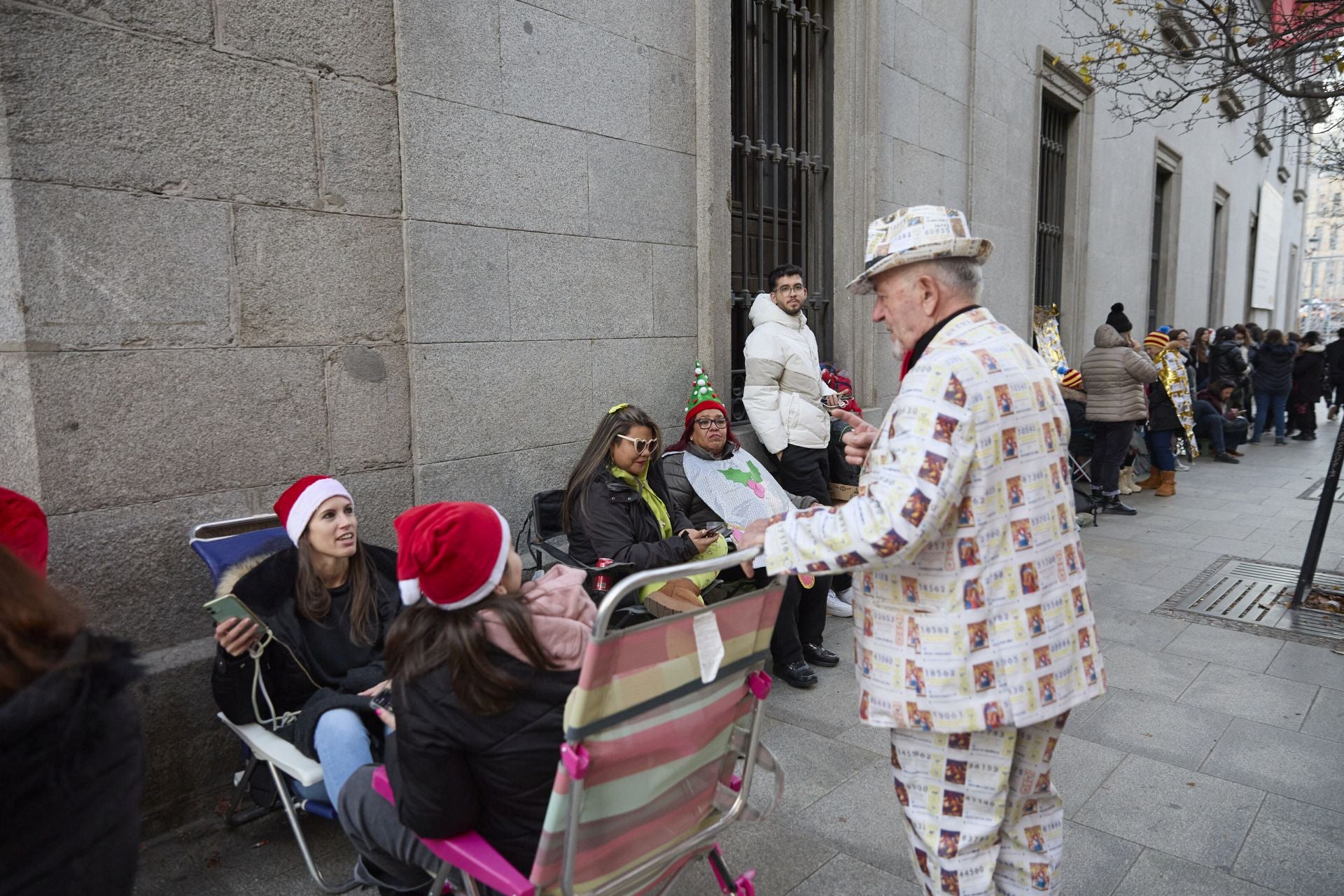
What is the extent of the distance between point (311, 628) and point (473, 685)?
1.39 metres

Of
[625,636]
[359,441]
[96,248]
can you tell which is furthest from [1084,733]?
[96,248]

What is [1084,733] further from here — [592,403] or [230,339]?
[230,339]

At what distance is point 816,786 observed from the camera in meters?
3.52

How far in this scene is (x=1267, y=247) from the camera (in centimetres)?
2345

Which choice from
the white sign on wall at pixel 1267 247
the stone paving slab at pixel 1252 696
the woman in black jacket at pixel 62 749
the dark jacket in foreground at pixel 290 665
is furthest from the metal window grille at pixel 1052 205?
the white sign on wall at pixel 1267 247

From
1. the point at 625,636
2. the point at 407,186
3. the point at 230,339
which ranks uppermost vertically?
the point at 407,186

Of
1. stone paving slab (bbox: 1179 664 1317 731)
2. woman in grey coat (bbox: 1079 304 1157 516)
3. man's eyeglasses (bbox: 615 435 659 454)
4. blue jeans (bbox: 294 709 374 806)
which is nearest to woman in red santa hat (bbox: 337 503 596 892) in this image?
blue jeans (bbox: 294 709 374 806)

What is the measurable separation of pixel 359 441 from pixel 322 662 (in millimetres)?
1118

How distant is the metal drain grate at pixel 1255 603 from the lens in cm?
535

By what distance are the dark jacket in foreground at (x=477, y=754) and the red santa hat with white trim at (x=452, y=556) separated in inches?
6.1

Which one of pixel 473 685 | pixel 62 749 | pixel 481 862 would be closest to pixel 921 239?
pixel 473 685

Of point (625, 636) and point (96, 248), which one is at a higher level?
point (96, 248)

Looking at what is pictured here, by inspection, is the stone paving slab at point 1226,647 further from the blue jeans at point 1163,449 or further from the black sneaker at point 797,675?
the blue jeans at point 1163,449

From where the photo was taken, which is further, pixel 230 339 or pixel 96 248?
pixel 230 339
